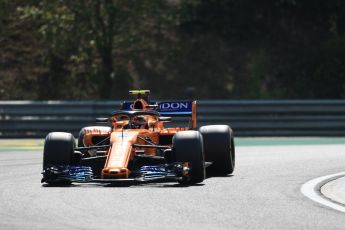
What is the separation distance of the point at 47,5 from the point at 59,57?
Answer: 388 cm

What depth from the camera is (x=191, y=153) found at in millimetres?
13656

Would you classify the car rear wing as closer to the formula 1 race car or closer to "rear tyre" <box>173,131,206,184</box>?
the formula 1 race car

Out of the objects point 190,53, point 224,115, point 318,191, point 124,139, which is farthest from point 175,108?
point 190,53

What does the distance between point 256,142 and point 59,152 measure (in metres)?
10.0

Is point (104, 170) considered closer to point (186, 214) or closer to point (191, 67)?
point (186, 214)

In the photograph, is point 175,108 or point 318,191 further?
point 175,108

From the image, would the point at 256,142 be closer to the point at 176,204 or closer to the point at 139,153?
the point at 139,153

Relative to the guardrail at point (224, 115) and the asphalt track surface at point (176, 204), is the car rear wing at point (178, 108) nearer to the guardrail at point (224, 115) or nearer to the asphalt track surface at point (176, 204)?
the asphalt track surface at point (176, 204)

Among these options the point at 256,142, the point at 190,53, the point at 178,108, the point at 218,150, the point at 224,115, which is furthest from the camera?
the point at 190,53

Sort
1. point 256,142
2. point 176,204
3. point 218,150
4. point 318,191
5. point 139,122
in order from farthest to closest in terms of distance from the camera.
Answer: point 256,142
point 218,150
point 139,122
point 318,191
point 176,204

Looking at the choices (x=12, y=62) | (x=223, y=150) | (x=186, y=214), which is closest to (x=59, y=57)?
(x=12, y=62)

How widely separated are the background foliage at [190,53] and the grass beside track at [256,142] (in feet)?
17.5

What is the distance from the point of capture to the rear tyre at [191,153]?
13.6 meters

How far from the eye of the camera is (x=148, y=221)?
385 inches
